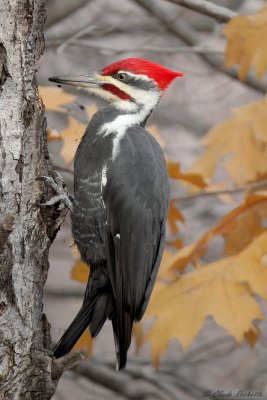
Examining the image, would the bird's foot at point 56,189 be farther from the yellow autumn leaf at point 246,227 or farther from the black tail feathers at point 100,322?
the yellow autumn leaf at point 246,227

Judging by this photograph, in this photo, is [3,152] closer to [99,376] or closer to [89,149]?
[89,149]

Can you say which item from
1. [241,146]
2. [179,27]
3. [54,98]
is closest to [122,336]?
[54,98]

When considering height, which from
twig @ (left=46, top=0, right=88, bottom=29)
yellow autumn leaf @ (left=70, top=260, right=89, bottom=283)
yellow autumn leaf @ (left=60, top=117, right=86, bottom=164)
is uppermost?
twig @ (left=46, top=0, right=88, bottom=29)

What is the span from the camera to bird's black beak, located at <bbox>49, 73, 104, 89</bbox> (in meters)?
2.67

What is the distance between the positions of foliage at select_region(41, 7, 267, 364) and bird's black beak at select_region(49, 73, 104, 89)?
0.11m

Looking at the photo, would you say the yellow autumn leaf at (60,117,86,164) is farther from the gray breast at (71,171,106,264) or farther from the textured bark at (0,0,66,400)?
the textured bark at (0,0,66,400)

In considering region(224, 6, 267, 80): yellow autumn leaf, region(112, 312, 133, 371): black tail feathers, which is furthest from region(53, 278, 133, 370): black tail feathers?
region(224, 6, 267, 80): yellow autumn leaf

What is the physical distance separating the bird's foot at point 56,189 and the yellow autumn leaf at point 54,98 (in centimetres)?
40

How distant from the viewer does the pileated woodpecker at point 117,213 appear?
8.30ft

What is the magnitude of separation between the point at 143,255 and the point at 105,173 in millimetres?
304

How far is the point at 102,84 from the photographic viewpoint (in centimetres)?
282

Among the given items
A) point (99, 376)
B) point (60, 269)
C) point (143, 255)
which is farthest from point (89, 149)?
point (60, 269)

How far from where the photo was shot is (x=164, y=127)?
5.90m

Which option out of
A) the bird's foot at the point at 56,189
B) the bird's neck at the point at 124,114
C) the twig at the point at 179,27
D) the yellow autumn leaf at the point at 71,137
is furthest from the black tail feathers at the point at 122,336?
the twig at the point at 179,27
